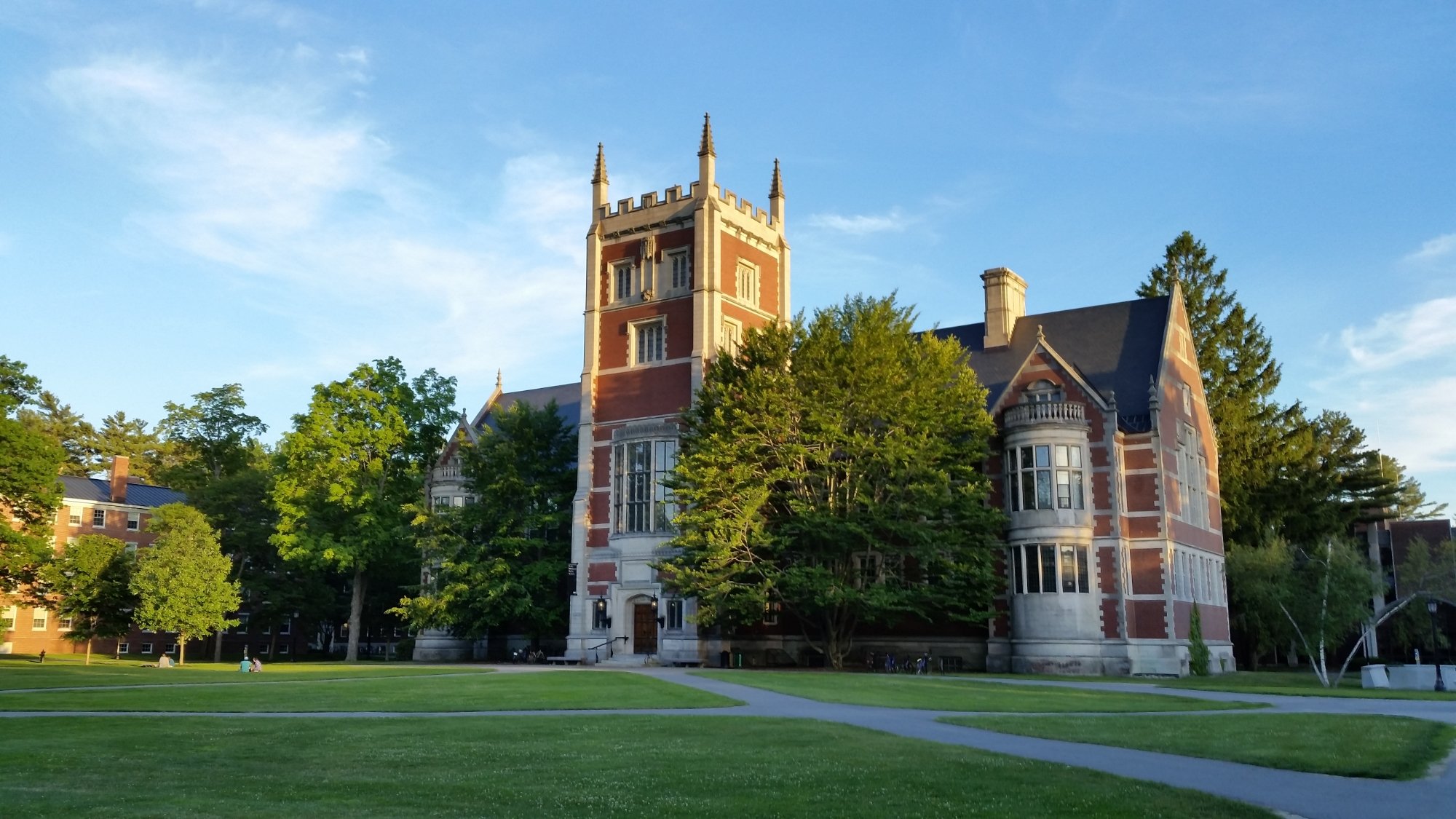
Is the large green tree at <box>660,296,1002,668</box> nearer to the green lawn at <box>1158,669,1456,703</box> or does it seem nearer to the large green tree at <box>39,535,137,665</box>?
the green lawn at <box>1158,669,1456,703</box>

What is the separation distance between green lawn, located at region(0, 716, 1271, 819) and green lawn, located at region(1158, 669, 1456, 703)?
19.2 meters

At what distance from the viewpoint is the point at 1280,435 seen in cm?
5925

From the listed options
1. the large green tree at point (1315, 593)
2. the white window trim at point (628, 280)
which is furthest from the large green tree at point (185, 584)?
the large green tree at point (1315, 593)

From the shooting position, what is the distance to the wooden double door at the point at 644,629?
163 ft

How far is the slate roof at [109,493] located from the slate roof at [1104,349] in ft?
176

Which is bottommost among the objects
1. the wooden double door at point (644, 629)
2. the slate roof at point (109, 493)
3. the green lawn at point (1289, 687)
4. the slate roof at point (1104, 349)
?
the green lawn at point (1289, 687)

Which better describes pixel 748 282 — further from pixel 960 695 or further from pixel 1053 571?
pixel 960 695

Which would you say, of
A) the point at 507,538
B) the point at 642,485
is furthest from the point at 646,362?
the point at 507,538

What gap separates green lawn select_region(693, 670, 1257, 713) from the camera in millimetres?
24211

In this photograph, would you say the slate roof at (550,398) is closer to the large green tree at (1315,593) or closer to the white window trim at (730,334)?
the white window trim at (730,334)

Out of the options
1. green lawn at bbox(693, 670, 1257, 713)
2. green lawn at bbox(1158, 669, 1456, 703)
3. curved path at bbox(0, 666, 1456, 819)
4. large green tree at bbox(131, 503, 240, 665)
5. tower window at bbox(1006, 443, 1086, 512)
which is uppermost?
tower window at bbox(1006, 443, 1086, 512)

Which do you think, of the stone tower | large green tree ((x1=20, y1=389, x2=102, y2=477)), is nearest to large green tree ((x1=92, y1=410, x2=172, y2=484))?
large green tree ((x1=20, y1=389, x2=102, y2=477))

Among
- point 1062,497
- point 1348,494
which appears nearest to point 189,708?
point 1062,497

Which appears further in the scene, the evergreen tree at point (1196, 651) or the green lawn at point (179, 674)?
the evergreen tree at point (1196, 651)
